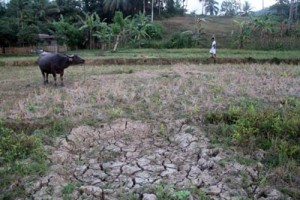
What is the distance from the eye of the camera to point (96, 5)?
30828 mm

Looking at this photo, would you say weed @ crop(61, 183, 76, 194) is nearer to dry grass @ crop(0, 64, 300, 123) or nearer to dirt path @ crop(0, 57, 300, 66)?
dry grass @ crop(0, 64, 300, 123)

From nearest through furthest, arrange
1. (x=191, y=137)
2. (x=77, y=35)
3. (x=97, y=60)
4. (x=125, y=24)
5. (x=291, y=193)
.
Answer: (x=291, y=193) → (x=191, y=137) → (x=97, y=60) → (x=125, y=24) → (x=77, y=35)

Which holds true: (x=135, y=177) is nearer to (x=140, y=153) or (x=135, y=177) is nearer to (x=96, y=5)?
(x=140, y=153)

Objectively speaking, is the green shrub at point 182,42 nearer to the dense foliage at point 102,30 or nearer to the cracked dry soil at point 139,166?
the dense foliage at point 102,30

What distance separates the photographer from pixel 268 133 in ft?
16.6

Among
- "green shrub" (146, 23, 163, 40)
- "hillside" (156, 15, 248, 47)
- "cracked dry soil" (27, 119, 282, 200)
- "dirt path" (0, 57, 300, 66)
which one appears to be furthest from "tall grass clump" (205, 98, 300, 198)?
"hillside" (156, 15, 248, 47)

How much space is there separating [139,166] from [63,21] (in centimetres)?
2194

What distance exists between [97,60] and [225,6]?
5288 centimetres

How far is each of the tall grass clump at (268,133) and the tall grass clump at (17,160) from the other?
9.63 ft

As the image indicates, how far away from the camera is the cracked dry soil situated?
390 centimetres

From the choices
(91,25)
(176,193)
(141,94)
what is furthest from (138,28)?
(176,193)

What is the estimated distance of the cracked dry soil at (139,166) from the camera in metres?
3.90

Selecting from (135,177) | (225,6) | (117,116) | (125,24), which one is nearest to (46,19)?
(125,24)

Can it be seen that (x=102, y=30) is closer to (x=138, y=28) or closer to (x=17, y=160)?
(x=138, y=28)
